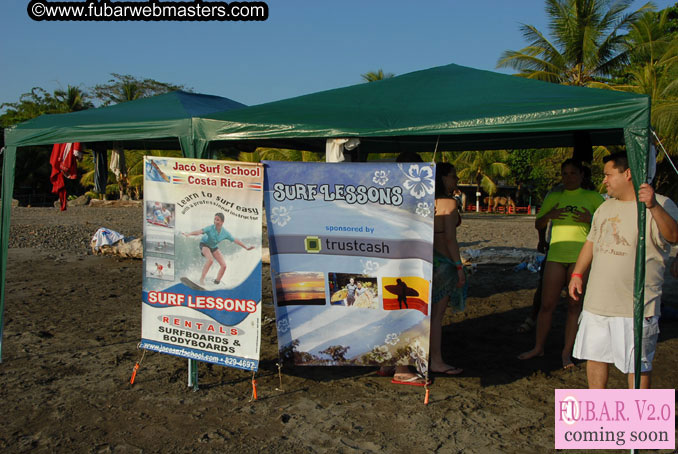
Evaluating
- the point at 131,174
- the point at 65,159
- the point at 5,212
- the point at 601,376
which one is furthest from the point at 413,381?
the point at 131,174

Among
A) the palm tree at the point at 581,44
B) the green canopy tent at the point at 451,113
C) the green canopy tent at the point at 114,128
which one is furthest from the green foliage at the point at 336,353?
the palm tree at the point at 581,44

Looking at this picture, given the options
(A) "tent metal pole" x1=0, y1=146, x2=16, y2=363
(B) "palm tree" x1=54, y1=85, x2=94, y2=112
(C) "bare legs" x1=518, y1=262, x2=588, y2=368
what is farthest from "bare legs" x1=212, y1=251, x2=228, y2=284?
(B) "palm tree" x1=54, y1=85, x2=94, y2=112

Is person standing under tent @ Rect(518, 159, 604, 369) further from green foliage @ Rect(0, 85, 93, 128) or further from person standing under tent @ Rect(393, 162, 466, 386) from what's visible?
green foliage @ Rect(0, 85, 93, 128)

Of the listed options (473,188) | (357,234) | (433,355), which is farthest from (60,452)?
(473,188)

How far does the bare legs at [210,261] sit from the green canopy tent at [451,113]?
896mm

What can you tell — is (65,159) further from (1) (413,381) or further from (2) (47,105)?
(2) (47,105)

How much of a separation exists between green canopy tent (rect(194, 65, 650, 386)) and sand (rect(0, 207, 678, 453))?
1.23m

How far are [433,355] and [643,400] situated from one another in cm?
174

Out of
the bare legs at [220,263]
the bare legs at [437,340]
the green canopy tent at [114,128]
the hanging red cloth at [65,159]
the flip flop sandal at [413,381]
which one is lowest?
the flip flop sandal at [413,381]

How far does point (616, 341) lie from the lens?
3260 mm

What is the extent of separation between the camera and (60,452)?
3.22m

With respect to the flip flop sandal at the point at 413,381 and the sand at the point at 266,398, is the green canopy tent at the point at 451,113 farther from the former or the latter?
the flip flop sandal at the point at 413,381

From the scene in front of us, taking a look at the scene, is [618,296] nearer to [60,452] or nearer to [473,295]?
[60,452]

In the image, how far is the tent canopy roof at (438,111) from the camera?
11.4 feet
